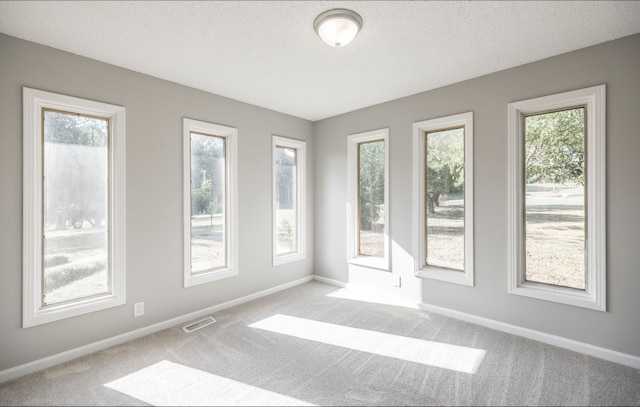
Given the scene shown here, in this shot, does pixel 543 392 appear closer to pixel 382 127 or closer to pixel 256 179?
pixel 382 127

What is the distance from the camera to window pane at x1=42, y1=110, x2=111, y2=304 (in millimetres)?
2555

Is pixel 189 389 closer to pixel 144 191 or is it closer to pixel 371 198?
pixel 144 191

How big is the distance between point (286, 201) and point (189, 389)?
9.43 ft

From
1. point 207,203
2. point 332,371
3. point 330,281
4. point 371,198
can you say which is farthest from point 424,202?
point 207,203

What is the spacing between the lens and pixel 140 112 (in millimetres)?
2998

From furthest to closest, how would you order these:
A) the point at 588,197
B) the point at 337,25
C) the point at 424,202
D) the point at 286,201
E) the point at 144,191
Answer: the point at 286,201, the point at 424,202, the point at 144,191, the point at 588,197, the point at 337,25

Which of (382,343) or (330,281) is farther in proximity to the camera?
(330,281)

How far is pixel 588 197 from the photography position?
260 cm

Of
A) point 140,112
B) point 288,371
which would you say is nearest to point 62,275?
point 140,112

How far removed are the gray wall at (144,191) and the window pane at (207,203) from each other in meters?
0.22

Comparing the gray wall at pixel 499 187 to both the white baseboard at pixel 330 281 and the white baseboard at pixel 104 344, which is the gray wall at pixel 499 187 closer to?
the white baseboard at pixel 330 281

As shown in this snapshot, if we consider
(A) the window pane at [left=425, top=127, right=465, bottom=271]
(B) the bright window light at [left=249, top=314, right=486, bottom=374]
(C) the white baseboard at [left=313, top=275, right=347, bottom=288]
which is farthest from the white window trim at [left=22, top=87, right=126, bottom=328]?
(A) the window pane at [left=425, top=127, right=465, bottom=271]

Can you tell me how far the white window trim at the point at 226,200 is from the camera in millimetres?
3338

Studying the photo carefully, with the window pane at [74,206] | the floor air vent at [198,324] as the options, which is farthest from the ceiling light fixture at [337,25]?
the floor air vent at [198,324]
